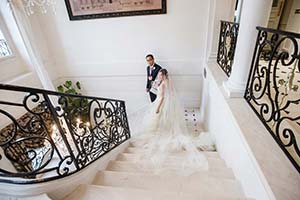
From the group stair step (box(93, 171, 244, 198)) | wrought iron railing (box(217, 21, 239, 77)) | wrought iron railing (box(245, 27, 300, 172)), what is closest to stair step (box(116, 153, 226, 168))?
stair step (box(93, 171, 244, 198))

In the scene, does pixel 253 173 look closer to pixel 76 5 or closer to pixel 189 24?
pixel 189 24

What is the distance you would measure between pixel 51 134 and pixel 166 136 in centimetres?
185

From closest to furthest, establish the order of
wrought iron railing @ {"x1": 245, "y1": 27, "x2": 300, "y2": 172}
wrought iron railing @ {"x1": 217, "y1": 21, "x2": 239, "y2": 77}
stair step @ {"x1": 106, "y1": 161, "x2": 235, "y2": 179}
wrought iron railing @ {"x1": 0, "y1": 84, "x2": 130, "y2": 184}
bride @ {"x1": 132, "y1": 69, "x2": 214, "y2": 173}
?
1. wrought iron railing @ {"x1": 0, "y1": 84, "x2": 130, "y2": 184}
2. wrought iron railing @ {"x1": 245, "y1": 27, "x2": 300, "y2": 172}
3. stair step @ {"x1": 106, "y1": 161, "x2": 235, "y2": 179}
4. bride @ {"x1": 132, "y1": 69, "x2": 214, "y2": 173}
5. wrought iron railing @ {"x1": 217, "y1": 21, "x2": 239, "y2": 77}

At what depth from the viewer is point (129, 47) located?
3.99 m

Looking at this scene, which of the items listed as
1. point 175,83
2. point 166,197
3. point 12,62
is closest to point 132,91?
point 175,83

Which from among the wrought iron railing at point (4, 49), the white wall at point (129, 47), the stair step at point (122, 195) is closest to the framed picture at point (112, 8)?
the white wall at point (129, 47)

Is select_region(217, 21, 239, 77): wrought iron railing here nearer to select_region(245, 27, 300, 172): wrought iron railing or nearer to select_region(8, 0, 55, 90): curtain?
select_region(245, 27, 300, 172): wrought iron railing

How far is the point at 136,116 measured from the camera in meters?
4.62

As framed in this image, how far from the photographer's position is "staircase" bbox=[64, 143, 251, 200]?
1.37 m

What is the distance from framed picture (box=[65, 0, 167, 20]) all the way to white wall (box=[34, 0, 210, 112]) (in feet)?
0.36

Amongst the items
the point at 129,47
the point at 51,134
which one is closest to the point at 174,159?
the point at 51,134

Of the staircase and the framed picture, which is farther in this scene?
the framed picture

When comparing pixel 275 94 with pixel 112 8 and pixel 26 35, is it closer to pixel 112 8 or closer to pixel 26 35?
pixel 112 8

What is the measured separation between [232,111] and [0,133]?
136 inches
